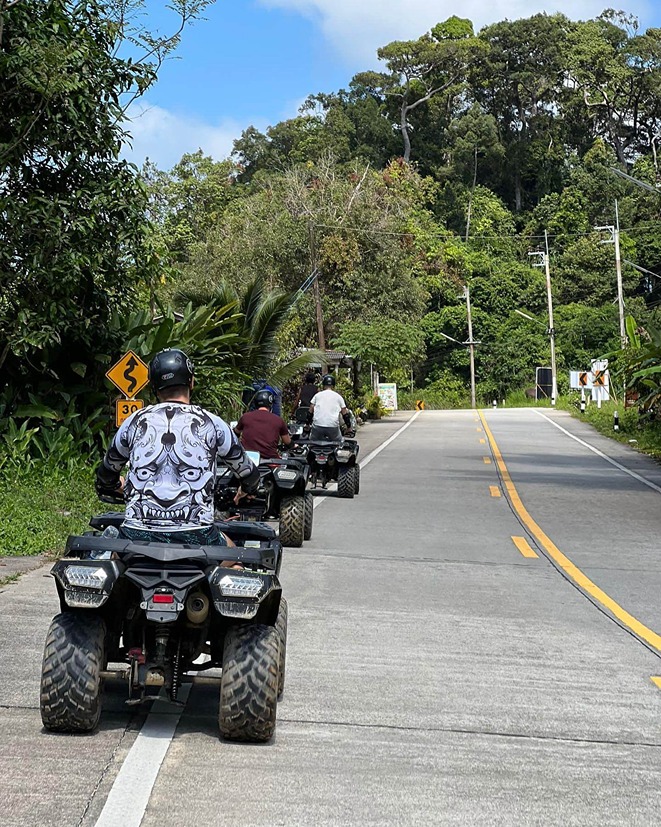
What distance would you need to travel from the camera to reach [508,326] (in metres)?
91.0

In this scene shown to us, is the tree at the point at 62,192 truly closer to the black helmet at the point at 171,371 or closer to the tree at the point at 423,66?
the black helmet at the point at 171,371

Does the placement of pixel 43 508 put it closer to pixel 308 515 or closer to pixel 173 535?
pixel 308 515

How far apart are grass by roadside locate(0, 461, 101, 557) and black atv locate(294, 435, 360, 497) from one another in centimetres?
417

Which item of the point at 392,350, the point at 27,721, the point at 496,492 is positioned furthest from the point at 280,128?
the point at 27,721

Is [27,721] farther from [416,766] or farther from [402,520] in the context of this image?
[402,520]

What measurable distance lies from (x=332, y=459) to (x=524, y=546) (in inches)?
226

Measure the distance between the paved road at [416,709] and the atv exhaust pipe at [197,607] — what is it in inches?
24.3

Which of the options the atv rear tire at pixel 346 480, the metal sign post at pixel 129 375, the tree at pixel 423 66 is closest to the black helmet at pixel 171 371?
the metal sign post at pixel 129 375

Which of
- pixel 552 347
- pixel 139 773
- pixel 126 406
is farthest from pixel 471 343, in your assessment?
pixel 139 773

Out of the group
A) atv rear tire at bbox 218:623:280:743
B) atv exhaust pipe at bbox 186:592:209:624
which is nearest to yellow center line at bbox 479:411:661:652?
atv rear tire at bbox 218:623:280:743

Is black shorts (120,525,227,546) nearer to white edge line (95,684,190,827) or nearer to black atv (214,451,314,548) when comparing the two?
white edge line (95,684,190,827)

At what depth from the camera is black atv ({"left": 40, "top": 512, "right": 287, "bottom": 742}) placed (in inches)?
227

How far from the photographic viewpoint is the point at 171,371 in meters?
6.34

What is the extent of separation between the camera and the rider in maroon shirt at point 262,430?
49.0 ft
